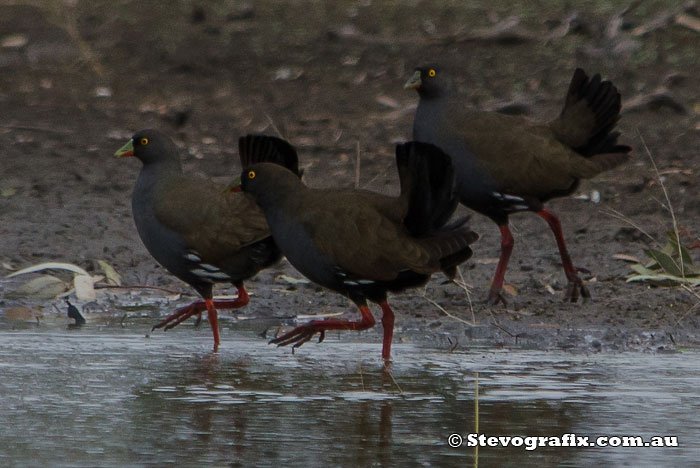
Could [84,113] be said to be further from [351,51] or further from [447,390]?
[447,390]

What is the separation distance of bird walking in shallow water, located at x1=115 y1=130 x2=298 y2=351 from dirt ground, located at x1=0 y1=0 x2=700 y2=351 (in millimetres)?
684

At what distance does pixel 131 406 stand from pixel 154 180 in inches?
106

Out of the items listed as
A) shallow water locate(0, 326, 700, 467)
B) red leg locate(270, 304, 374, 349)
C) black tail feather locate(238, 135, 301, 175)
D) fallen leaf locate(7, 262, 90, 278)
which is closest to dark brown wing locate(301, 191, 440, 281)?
red leg locate(270, 304, 374, 349)

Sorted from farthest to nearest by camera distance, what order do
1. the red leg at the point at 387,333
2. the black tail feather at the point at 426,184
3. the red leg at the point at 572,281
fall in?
1. the red leg at the point at 572,281
2. the red leg at the point at 387,333
3. the black tail feather at the point at 426,184

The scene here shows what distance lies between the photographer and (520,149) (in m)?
9.74

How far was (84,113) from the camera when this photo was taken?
14.8 meters

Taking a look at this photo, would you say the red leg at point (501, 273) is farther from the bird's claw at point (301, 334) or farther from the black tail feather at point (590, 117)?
the bird's claw at point (301, 334)

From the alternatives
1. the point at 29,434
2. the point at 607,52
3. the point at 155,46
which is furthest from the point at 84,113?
the point at 29,434

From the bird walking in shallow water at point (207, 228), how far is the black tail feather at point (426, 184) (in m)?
1.08

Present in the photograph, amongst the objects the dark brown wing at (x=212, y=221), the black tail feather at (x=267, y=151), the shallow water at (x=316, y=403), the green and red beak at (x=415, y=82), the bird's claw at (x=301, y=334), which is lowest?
the shallow water at (x=316, y=403)

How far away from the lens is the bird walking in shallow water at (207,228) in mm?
8398

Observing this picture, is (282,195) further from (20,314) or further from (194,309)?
(20,314)

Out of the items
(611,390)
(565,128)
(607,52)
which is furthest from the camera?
(607,52)

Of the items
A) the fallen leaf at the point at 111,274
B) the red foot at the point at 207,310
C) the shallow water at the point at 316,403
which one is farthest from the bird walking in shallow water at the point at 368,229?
the fallen leaf at the point at 111,274
